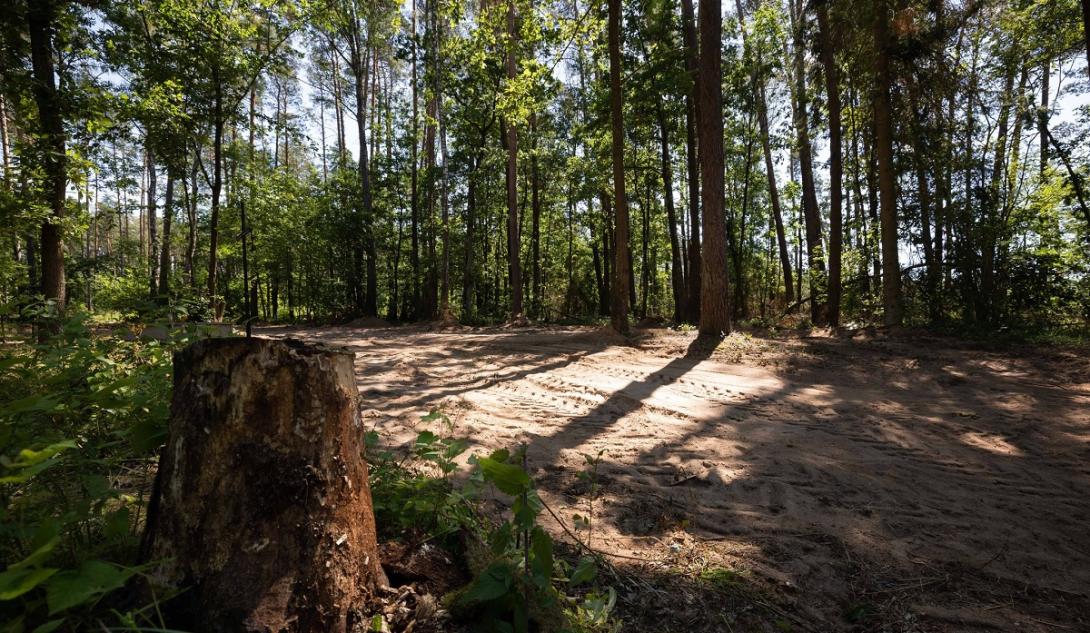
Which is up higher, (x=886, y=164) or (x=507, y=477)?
(x=886, y=164)

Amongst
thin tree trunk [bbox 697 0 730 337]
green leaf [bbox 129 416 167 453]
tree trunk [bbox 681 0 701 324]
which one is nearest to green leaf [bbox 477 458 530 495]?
green leaf [bbox 129 416 167 453]

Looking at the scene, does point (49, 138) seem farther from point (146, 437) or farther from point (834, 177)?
point (834, 177)

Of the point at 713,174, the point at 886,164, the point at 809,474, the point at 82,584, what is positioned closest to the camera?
the point at 82,584

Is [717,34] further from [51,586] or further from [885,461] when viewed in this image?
[51,586]

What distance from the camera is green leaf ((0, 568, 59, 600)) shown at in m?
0.94

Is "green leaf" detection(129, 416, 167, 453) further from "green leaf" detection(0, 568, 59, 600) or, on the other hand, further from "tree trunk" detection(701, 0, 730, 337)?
"tree trunk" detection(701, 0, 730, 337)

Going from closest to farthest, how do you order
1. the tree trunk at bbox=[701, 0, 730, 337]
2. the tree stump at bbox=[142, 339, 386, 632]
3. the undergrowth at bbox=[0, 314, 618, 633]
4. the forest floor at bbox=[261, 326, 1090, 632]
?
1. the undergrowth at bbox=[0, 314, 618, 633]
2. the tree stump at bbox=[142, 339, 386, 632]
3. the forest floor at bbox=[261, 326, 1090, 632]
4. the tree trunk at bbox=[701, 0, 730, 337]

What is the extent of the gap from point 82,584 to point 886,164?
13706 mm

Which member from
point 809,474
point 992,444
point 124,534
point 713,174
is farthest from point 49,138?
point 992,444

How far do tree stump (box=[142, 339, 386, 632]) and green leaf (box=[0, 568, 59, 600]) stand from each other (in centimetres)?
38

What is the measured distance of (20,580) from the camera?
0.99 meters

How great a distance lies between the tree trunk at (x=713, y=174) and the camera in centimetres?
1001

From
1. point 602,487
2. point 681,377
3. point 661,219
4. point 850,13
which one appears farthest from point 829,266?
point 661,219

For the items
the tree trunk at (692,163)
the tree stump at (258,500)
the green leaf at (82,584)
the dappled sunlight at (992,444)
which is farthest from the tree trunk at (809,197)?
the green leaf at (82,584)
